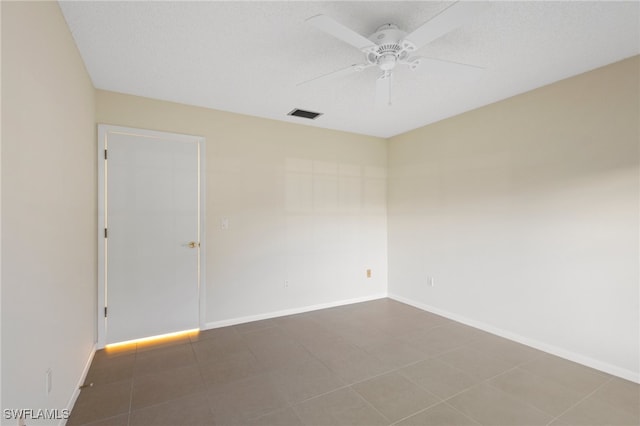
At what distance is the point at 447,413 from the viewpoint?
1924 mm

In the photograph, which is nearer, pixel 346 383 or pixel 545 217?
pixel 346 383

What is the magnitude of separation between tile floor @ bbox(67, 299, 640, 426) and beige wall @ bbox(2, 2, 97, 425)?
0.45m

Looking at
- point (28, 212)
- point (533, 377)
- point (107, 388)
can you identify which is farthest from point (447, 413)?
point (28, 212)

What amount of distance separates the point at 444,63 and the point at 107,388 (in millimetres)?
3349

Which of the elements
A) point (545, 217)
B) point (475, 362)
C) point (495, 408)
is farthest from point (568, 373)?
point (545, 217)

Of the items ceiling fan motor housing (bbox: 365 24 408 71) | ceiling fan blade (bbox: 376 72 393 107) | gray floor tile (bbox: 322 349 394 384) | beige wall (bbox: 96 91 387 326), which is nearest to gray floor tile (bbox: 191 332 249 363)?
beige wall (bbox: 96 91 387 326)

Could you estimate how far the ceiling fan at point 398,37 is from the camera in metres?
Answer: 1.44

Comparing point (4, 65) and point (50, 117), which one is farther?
point (50, 117)

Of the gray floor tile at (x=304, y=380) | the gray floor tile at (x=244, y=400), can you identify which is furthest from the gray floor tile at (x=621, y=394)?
the gray floor tile at (x=244, y=400)

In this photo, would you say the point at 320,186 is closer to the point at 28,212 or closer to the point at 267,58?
the point at 267,58

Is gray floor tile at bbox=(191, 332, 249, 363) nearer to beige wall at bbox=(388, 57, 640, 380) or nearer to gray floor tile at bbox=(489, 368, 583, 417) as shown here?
gray floor tile at bbox=(489, 368, 583, 417)

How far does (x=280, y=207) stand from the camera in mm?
3801

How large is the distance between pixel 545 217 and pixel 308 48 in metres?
2.65

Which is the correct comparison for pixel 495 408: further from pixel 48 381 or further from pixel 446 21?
pixel 48 381
